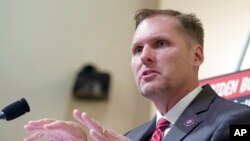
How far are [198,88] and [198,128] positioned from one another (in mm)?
312

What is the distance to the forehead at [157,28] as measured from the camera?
1672mm

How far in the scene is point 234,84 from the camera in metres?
1.97

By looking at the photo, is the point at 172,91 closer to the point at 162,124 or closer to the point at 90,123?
→ the point at 162,124

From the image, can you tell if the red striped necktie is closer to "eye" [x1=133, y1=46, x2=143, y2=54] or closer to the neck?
the neck

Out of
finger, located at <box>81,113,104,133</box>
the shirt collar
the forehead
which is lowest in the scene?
the shirt collar

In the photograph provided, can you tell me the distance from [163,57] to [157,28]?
0.15 metres

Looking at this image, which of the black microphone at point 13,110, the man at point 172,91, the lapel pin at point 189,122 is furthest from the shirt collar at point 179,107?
the black microphone at point 13,110

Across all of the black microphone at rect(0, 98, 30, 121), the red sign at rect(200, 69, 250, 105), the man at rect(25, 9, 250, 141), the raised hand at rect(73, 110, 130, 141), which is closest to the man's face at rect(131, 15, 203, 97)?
the man at rect(25, 9, 250, 141)

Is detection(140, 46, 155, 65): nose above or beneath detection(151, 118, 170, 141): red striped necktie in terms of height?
above

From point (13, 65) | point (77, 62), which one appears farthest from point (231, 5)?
point (13, 65)

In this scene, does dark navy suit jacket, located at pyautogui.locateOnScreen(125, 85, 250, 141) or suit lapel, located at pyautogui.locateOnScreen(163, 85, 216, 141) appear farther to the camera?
suit lapel, located at pyautogui.locateOnScreen(163, 85, 216, 141)

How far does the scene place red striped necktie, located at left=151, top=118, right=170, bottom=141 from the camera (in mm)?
1533

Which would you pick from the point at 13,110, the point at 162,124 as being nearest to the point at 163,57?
the point at 162,124

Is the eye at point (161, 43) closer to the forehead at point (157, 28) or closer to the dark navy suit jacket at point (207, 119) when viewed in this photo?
the forehead at point (157, 28)
